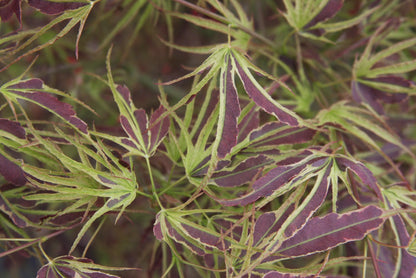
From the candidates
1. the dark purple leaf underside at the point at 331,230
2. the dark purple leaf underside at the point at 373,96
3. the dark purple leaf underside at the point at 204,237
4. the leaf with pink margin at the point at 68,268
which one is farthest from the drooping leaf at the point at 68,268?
the dark purple leaf underside at the point at 373,96

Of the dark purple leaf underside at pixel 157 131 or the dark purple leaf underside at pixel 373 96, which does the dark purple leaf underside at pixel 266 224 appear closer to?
the dark purple leaf underside at pixel 157 131

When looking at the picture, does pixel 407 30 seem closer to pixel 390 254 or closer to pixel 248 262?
Answer: pixel 390 254

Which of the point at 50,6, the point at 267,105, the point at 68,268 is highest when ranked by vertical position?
the point at 50,6

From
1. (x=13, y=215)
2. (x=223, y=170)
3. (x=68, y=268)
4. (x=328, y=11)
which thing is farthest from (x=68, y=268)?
(x=328, y=11)

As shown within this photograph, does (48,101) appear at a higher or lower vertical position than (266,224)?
higher

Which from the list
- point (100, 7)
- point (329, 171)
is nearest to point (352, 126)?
point (329, 171)

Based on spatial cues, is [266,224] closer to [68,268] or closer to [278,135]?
[278,135]
